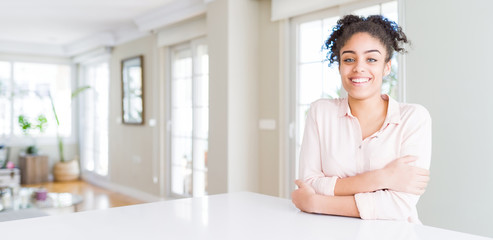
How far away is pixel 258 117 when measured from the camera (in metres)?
4.20

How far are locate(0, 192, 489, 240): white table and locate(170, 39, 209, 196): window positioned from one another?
11.7 feet

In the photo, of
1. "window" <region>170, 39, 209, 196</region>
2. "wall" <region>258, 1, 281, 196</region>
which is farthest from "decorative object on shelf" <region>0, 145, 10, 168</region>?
"wall" <region>258, 1, 281, 196</region>

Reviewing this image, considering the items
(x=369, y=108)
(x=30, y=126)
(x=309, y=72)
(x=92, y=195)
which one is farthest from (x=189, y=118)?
(x=369, y=108)

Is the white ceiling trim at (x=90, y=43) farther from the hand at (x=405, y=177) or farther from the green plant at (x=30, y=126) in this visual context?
the hand at (x=405, y=177)

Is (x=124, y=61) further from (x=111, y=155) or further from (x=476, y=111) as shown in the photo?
(x=476, y=111)

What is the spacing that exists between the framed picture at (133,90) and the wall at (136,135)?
8 centimetres

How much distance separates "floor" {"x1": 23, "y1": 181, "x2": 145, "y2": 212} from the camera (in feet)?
18.5

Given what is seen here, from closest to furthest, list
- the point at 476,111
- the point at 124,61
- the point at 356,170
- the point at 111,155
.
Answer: the point at 356,170 < the point at 476,111 < the point at 124,61 < the point at 111,155

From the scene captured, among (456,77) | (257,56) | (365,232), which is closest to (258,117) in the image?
(257,56)

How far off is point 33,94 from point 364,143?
25.0 feet

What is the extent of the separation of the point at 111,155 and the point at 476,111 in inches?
218

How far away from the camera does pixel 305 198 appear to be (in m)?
1.26

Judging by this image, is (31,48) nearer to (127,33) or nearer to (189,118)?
(127,33)

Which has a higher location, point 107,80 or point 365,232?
point 107,80
